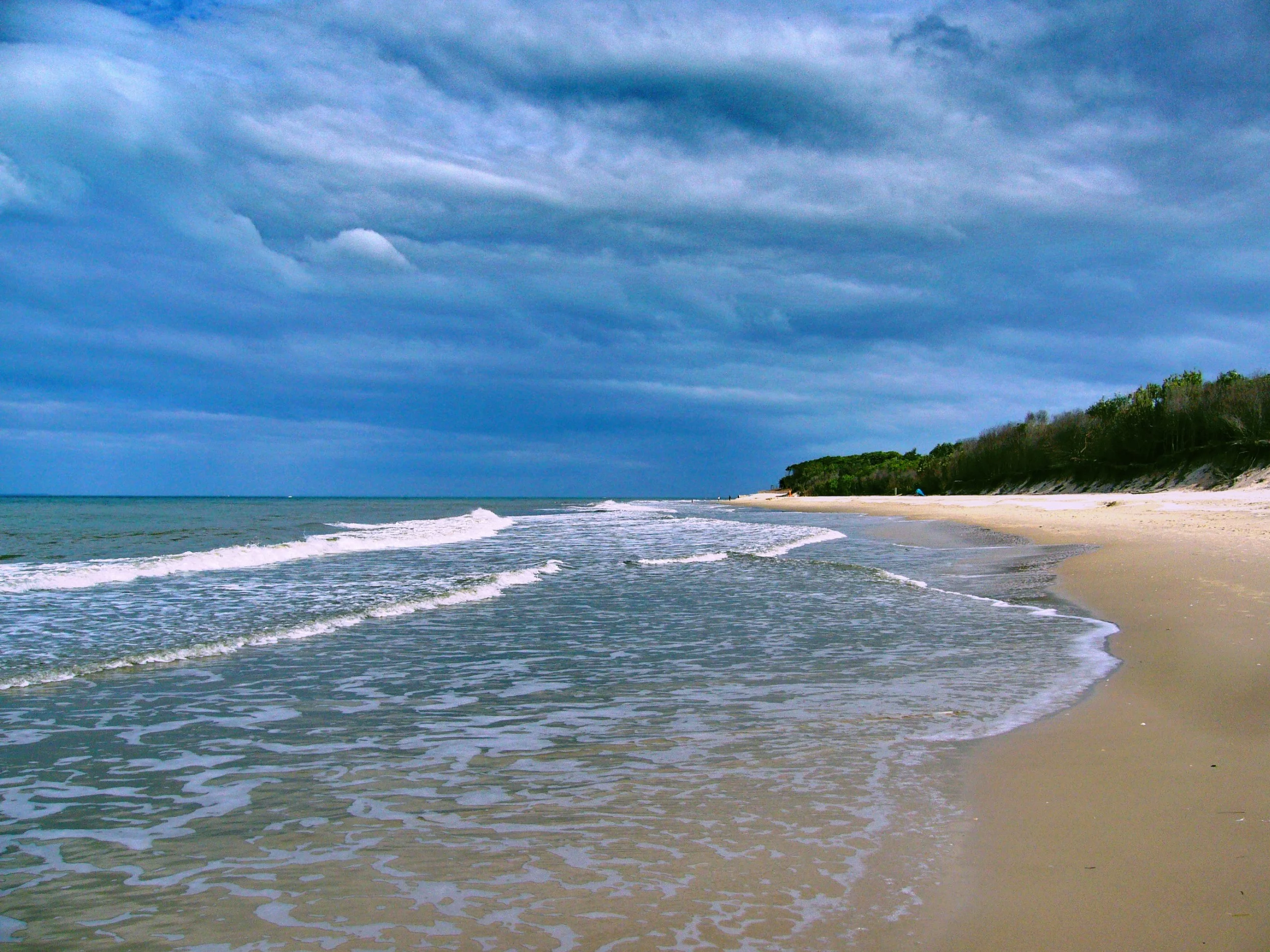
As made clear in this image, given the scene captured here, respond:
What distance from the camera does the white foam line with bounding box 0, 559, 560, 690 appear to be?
6.62 m

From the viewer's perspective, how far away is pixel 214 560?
652 inches

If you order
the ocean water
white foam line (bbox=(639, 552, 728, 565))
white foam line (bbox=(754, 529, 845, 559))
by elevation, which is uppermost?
white foam line (bbox=(754, 529, 845, 559))

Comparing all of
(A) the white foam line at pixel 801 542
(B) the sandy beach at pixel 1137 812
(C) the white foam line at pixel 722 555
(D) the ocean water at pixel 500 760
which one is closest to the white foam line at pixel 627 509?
(A) the white foam line at pixel 801 542

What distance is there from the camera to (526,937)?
2.55 meters

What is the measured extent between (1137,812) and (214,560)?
17.3 metres

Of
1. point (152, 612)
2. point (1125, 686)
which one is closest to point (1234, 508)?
point (1125, 686)

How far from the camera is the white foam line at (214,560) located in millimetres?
13312

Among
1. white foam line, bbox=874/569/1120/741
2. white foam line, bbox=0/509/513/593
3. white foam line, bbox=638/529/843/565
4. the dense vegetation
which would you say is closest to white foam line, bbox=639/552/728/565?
white foam line, bbox=638/529/843/565

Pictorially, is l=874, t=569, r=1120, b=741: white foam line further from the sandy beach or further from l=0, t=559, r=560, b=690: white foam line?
l=0, t=559, r=560, b=690: white foam line

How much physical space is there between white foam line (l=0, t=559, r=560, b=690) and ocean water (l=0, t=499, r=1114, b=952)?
0.06 m

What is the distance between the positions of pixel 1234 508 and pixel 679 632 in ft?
76.2

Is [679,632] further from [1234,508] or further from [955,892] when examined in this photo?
[1234,508]

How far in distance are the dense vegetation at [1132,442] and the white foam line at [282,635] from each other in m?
40.6

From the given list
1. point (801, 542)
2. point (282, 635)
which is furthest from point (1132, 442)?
point (282, 635)
